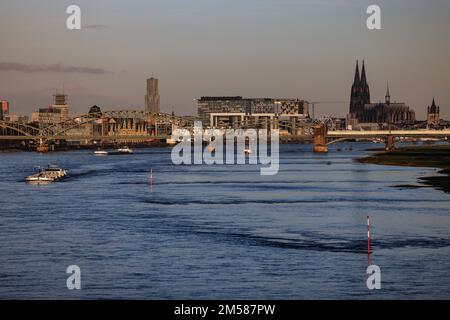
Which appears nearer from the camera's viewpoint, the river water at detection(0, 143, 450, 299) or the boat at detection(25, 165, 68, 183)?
the river water at detection(0, 143, 450, 299)

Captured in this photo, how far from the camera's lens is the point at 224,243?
45.3 metres

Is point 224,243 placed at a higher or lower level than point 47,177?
higher

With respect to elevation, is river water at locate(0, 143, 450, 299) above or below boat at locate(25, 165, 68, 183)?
above

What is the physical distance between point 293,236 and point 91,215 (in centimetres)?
1648

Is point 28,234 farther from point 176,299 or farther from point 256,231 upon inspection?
Answer: point 176,299

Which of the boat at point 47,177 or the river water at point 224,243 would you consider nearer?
the river water at point 224,243

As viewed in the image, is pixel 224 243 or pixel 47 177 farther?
pixel 47 177

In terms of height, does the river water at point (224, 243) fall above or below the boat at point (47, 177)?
above

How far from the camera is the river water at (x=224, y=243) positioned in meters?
34.4

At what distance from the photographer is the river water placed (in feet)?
A: 113

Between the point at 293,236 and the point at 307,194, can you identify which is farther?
the point at 307,194
